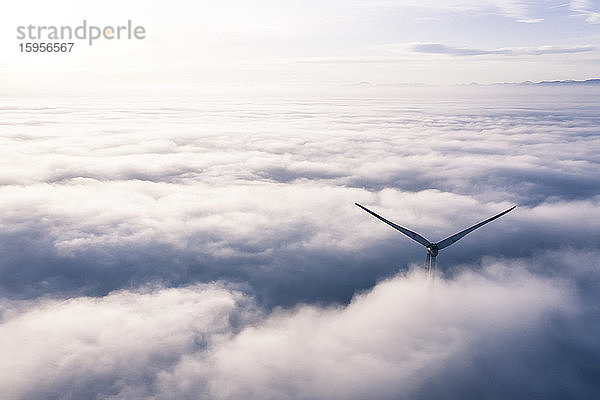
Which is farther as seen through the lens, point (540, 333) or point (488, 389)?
point (540, 333)

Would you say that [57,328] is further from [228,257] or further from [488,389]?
[488,389]

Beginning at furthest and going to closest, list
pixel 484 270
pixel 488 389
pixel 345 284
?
pixel 484 270, pixel 345 284, pixel 488 389

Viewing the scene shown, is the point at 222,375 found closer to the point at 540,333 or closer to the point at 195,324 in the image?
the point at 195,324

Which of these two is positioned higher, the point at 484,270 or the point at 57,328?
the point at 484,270

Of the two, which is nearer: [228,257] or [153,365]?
[153,365]

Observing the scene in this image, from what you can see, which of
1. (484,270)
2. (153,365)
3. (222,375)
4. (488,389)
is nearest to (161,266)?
(153,365)

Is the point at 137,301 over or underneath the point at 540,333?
underneath

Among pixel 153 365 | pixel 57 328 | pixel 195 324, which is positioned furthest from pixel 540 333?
pixel 57 328

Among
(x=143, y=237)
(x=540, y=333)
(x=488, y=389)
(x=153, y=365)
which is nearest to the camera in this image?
(x=488, y=389)

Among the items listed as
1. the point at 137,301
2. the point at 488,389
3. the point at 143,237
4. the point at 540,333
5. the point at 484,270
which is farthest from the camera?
the point at 143,237
